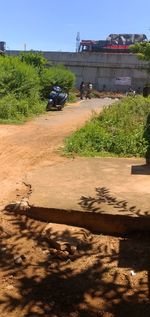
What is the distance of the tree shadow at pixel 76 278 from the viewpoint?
3717 millimetres

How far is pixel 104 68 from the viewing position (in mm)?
39531

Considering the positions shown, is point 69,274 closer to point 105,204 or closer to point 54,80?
point 105,204

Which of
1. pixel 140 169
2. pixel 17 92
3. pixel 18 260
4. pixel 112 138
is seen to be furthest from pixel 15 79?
pixel 18 260

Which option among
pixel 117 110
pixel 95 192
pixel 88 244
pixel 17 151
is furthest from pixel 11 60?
pixel 88 244

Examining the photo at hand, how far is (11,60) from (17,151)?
9.89 meters

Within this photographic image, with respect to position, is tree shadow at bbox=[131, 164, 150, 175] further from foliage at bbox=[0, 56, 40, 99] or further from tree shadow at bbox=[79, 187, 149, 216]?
foliage at bbox=[0, 56, 40, 99]

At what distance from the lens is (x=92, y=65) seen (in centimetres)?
3969

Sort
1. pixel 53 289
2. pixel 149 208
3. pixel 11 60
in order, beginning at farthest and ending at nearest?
pixel 11 60, pixel 149 208, pixel 53 289

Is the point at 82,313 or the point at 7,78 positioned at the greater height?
the point at 7,78

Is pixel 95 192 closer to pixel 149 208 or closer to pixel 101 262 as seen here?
pixel 149 208

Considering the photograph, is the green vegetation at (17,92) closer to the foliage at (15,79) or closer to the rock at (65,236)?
the foliage at (15,79)

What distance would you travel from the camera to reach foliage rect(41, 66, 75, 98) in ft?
77.7

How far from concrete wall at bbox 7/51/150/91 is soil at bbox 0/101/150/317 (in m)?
33.5

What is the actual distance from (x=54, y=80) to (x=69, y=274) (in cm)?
2153
